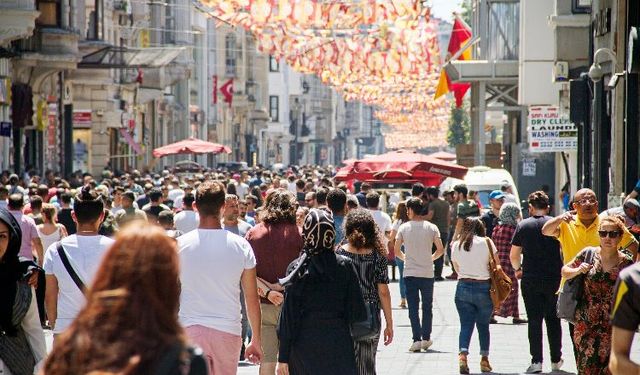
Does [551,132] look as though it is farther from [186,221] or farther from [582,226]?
[582,226]

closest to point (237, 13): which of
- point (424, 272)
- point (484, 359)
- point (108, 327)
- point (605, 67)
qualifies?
point (605, 67)

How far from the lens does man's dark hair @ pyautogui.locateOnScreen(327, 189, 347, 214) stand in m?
14.0

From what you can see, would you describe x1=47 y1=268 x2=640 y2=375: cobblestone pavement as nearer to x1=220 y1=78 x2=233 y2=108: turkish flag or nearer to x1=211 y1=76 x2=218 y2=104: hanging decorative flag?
x1=211 y1=76 x2=218 y2=104: hanging decorative flag

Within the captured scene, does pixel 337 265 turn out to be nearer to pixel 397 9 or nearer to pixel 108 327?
pixel 108 327

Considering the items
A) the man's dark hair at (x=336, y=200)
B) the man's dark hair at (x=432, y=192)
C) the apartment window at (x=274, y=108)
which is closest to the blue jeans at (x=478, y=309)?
the man's dark hair at (x=336, y=200)

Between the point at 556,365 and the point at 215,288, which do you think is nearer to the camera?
the point at 215,288

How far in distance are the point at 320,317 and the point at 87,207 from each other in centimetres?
147

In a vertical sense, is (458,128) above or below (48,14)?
below

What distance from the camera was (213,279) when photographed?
8719mm

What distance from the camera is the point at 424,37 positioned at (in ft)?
129

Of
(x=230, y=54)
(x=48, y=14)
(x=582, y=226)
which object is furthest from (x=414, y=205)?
(x=230, y=54)

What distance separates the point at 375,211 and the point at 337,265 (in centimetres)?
1139

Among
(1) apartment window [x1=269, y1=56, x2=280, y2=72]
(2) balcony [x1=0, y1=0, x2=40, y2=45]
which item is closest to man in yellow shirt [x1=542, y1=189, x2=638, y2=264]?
(2) balcony [x1=0, y1=0, x2=40, y2=45]

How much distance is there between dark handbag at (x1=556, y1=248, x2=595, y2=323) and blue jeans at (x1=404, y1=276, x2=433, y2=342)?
503cm
